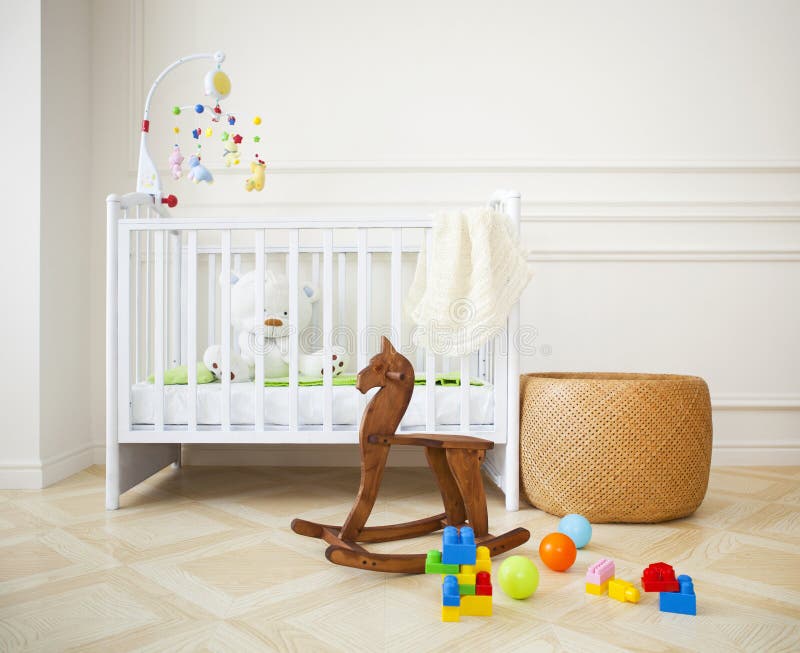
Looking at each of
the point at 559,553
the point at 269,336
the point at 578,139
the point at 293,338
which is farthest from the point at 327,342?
the point at 578,139

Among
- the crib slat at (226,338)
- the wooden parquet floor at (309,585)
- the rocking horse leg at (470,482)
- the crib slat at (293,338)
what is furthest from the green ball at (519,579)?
the crib slat at (226,338)

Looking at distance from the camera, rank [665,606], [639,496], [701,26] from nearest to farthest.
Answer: [665,606]
[639,496]
[701,26]

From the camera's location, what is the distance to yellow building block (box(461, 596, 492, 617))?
3.35 feet

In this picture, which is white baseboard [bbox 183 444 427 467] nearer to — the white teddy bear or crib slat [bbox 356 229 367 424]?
the white teddy bear

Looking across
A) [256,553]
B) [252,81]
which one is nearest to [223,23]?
[252,81]

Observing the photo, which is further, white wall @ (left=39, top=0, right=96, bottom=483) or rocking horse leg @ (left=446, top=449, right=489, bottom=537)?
white wall @ (left=39, top=0, right=96, bottom=483)

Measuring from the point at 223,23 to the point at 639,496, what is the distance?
207cm

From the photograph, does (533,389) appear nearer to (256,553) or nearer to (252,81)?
(256,553)

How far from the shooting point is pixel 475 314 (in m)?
1.62

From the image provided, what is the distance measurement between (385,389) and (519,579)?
439 millimetres

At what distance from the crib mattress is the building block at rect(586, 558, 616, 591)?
1.98ft

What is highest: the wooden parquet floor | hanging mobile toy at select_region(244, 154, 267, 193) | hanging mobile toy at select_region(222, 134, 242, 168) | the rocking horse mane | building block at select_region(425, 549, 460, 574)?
hanging mobile toy at select_region(222, 134, 242, 168)

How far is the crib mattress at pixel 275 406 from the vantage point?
1706 mm

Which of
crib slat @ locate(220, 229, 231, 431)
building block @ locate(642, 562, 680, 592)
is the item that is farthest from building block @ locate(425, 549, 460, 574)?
crib slat @ locate(220, 229, 231, 431)
